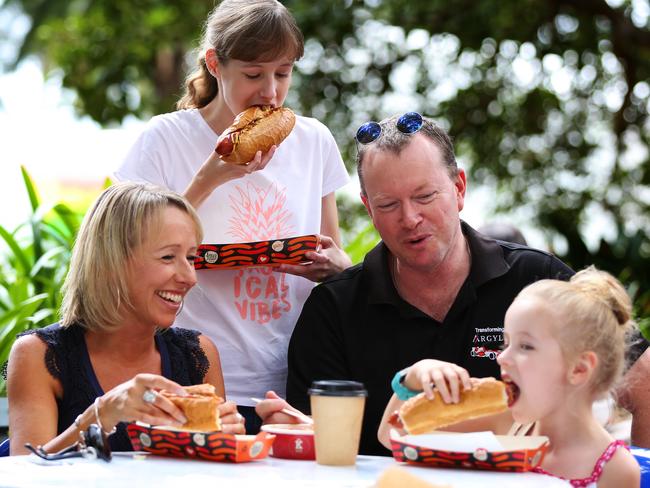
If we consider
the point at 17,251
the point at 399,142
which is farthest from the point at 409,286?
the point at 17,251

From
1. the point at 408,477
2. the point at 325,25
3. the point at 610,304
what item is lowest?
the point at 408,477

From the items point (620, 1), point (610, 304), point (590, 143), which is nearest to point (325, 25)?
point (620, 1)

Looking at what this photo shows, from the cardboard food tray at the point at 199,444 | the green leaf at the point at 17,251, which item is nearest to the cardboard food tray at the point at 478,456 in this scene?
the cardboard food tray at the point at 199,444

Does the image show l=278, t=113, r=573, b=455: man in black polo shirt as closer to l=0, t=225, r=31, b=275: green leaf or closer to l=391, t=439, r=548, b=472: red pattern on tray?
l=391, t=439, r=548, b=472: red pattern on tray

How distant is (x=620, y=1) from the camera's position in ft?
28.7

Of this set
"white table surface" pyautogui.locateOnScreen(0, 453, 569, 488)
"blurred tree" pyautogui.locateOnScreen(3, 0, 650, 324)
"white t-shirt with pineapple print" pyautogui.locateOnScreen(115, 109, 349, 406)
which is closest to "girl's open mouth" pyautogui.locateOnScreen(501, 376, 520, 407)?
"white table surface" pyautogui.locateOnScreen(0, 453, 569, 488)

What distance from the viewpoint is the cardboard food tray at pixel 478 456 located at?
2123mm

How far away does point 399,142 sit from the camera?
10.2 feet

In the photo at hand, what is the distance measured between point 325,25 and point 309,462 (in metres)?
6.27

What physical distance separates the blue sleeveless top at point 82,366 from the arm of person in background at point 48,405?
3cm

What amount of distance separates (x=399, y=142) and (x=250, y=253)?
0.56 m

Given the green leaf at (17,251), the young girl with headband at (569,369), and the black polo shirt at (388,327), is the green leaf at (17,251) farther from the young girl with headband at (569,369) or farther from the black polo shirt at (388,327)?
the young girl with headband at (569,369)

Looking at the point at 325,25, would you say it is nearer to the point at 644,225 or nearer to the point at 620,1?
the point at 620,1

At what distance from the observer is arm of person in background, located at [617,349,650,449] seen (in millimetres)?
3158
